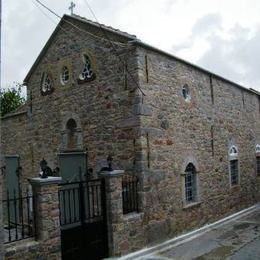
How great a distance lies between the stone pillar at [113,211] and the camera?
8305 mm

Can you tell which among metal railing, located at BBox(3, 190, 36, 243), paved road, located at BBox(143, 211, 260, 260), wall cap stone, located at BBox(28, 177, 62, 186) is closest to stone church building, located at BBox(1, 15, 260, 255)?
paved road, located at BBox(143, 211, 260, 260)

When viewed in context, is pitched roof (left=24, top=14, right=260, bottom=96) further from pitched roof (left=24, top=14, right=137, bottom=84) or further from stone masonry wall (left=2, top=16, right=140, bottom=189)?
stone masonry wall (left=2, top=16, right=140, bottom=189)

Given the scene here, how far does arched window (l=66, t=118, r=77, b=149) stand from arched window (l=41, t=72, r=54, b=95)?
151 centimetres

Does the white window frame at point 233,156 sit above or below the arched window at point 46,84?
below

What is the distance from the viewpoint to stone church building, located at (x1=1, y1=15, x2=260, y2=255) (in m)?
9.37

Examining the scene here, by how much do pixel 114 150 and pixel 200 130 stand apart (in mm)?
3343

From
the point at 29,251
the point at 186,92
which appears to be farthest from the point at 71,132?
the point at 29,251

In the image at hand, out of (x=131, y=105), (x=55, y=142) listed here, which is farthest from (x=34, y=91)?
(x=131, y=105)

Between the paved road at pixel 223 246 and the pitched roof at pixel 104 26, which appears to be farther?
the pitched roof at pixel 104 26

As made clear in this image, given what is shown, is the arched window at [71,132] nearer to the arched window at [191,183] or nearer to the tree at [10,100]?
the arched window at [191,183]

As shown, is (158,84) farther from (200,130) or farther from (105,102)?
(200,130)

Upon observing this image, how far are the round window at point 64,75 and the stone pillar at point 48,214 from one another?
16.7 feet

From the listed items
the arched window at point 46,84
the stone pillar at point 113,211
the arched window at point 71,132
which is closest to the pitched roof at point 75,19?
the arched window at point 46,84

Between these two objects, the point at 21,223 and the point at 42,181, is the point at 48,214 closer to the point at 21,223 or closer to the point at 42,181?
the point at 42,181
